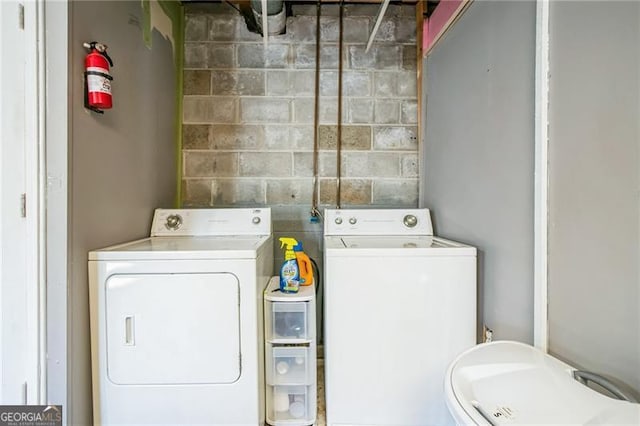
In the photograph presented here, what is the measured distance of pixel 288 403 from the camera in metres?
1.51

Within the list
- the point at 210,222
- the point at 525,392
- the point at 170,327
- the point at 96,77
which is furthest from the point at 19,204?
the point at 525,392

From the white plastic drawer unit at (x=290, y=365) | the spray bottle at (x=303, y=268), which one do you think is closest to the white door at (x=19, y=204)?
the white plastic drawer unit at (x=290, y=365)

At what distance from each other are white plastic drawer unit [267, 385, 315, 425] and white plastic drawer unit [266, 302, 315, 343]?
0.84 ft

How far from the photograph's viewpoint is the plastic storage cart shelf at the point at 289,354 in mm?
1451

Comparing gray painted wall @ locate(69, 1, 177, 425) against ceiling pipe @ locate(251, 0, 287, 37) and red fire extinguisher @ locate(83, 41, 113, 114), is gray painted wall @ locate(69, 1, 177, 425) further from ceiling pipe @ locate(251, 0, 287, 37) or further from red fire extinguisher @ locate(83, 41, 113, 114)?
ceiling pipe @ locate(251, 0, 287, 37)

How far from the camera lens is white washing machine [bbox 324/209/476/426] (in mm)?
1356

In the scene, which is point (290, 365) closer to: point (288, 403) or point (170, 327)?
point (288, 403)

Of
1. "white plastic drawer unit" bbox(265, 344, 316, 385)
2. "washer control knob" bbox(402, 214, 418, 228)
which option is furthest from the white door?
"washer control knob" bbox(402, 214, 418, 228)

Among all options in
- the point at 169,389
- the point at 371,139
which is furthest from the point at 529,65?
the point at 169,389

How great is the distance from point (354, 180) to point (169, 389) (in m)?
1.62

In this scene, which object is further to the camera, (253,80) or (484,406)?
(253,80)

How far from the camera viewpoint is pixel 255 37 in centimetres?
219

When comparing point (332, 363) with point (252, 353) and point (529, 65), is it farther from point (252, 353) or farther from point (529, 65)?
point (529, 65)

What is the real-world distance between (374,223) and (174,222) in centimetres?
122
